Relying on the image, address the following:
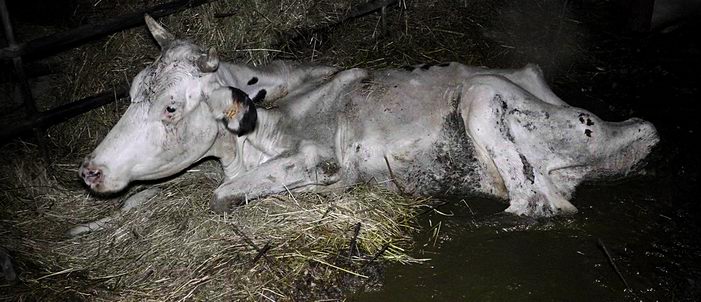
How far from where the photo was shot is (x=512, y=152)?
5.37m

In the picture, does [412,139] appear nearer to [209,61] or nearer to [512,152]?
[512,152]

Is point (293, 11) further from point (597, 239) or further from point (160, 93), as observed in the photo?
point (597, 239)

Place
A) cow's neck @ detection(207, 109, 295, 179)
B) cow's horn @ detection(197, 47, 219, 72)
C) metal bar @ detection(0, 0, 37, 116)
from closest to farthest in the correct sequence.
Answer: cow's horn @ detection(197, 47, 219, 72) < metal bar @ detection(0, 0, 37, 116) < cow's neck @ detection(207, 109, 295, 179)

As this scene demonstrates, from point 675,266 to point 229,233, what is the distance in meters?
3.31

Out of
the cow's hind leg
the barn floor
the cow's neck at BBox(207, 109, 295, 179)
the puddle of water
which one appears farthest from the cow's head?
the cow's hind leg

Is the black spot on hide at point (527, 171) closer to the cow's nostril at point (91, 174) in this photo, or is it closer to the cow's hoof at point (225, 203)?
the cow's hoof at point (225, 203)

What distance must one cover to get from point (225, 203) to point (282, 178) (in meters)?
0.50

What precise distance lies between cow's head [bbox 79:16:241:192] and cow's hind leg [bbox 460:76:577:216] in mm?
2071

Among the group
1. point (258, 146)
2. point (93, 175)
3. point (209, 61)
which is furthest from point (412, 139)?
point (93, 175)

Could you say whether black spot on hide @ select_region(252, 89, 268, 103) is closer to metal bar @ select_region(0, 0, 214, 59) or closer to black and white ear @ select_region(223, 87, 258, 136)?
black and white ear @ select_region(223, 87, 258, 136)

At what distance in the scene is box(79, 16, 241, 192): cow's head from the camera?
4.75 metres

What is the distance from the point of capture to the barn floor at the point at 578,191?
15.2 ft

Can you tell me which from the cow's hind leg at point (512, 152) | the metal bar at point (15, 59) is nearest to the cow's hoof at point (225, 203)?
the metal bar at point (15, 59)

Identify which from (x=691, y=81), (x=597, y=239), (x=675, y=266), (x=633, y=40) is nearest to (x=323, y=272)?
(x=597, y=239)
